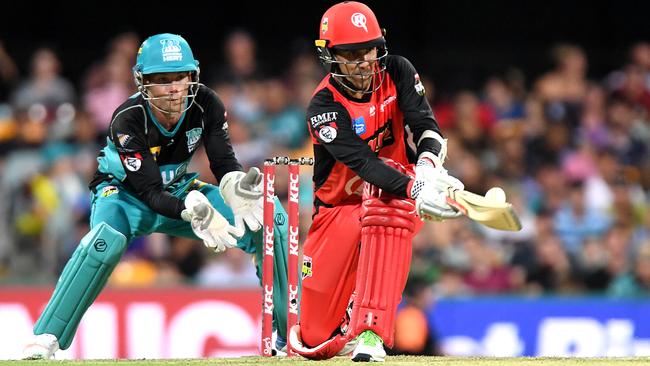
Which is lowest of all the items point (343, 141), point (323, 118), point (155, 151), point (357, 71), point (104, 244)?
point (104, 244)

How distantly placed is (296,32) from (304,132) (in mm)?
2406

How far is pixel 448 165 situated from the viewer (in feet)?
37.9

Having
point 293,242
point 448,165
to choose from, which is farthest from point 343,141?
point 448,165

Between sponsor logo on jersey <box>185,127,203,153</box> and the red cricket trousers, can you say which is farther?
sponsor logo on jersey <box>185,127,203,153</box>

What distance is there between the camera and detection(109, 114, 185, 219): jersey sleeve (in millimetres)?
6586

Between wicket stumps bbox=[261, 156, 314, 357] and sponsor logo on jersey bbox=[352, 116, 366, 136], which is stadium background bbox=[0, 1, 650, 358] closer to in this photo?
wicket stumps bbox=[261, 156, 314, 357]

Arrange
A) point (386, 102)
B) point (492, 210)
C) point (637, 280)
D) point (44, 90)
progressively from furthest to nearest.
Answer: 1. point (44, 90)
2. point (637, 280)
3. point (386, 102)
4. point (492, 210)

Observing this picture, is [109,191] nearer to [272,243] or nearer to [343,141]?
[272,243]

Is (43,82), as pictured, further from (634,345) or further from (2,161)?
(634,345)

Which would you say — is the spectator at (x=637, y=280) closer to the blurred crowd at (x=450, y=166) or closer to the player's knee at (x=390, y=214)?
the blurred crowd at (x=450, y=166)

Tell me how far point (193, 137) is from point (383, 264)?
1469 millimetres

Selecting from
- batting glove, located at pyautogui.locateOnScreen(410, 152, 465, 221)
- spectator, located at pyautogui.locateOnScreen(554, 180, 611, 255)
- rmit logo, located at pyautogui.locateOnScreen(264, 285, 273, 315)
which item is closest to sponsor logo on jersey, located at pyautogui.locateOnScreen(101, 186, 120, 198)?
rmit logo, located at pyautogui.locateOnScreen(264, 285, 273, 315)

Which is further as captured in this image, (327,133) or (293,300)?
(293,300)

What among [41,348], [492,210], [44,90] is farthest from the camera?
[44,90]
